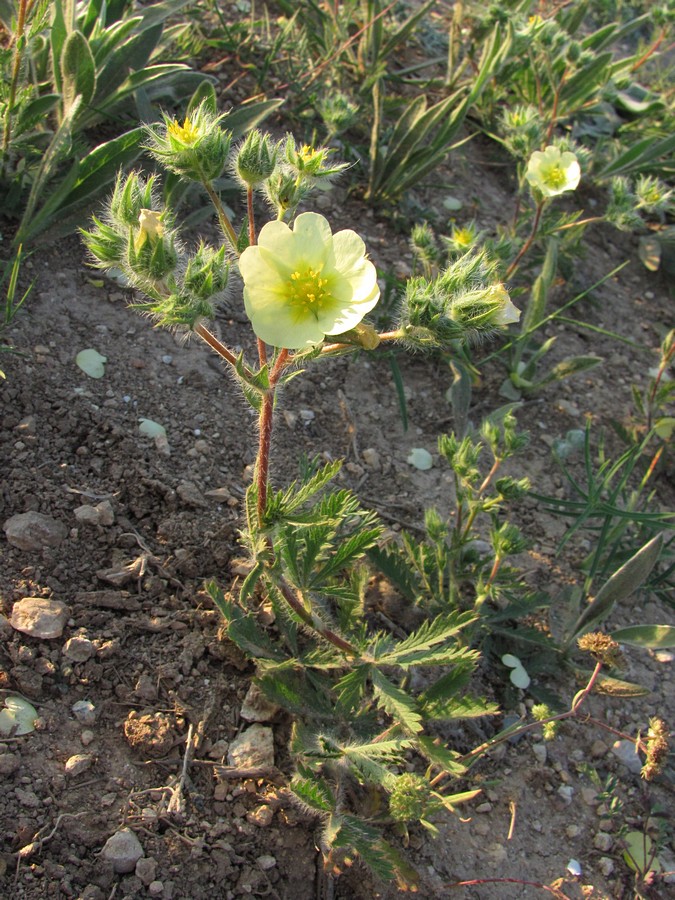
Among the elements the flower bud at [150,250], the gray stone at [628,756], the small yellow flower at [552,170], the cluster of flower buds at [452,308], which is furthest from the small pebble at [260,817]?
the small yellow flower at [552,170]

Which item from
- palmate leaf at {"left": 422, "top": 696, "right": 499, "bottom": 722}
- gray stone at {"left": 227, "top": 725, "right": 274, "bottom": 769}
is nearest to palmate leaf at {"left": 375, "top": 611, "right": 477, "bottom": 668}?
palmate leaf at {"left": 422, "top": 696, "right": 499, "bottom": 722}

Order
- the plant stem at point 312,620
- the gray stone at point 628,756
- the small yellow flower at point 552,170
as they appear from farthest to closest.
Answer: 1. the small yellow flower at point 552,170
2. the gray stone at point 628,756
3. the plant stem at point 312,620

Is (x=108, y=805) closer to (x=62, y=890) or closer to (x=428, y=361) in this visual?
(x=62, y=890)

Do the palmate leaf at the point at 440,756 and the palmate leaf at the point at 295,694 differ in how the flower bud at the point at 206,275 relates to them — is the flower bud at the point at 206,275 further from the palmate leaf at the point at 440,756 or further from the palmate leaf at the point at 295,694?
the palmate leaf at the point at 440,756

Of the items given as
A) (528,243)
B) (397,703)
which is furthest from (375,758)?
(528,243)

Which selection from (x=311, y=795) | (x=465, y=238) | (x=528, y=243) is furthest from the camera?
(x=528, y=243)

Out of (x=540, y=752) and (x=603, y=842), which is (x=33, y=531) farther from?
(x=603, y=842)

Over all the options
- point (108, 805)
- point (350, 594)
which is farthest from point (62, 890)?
point (350, 594)

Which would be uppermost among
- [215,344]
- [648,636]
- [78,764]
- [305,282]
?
[305,282]

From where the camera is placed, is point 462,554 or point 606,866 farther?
point 462,554
